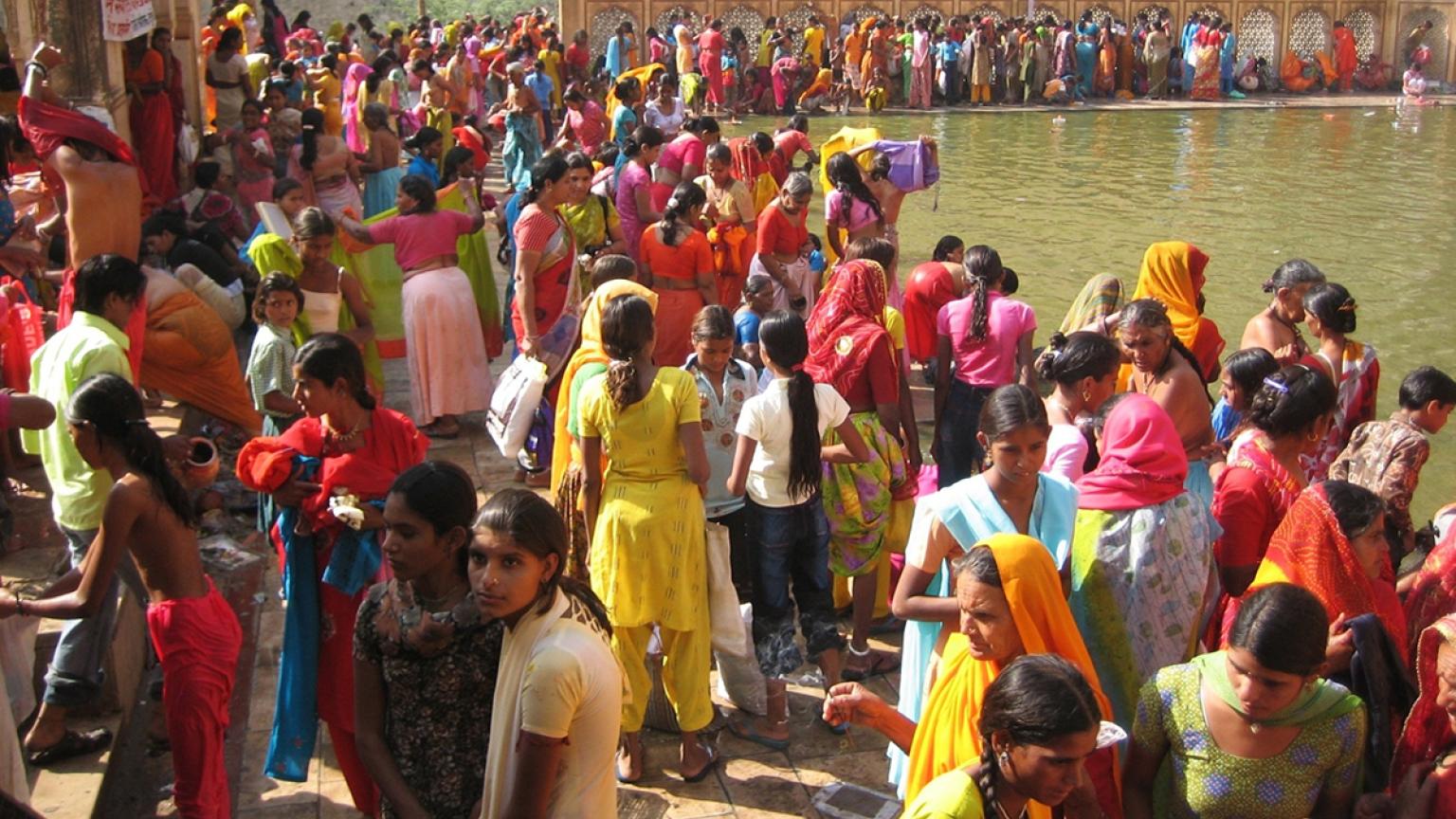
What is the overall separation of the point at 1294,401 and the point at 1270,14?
101 ft

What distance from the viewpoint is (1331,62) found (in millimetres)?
30578

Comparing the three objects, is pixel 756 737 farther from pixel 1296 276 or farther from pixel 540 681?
pixel 1296 276

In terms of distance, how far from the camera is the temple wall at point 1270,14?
30.1 meters

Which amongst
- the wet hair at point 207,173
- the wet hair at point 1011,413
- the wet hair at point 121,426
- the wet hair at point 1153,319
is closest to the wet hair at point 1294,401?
the wet hair at point 1153,319

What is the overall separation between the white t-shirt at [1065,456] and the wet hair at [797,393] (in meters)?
0.81

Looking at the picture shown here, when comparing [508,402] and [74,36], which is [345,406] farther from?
[74,36]

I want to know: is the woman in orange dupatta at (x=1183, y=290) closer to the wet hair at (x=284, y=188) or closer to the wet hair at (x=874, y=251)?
the wet hair at (x=874, y=251)

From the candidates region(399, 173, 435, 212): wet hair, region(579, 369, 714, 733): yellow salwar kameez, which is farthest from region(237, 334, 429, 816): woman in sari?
region(399, 173, 435, 212): wet hair

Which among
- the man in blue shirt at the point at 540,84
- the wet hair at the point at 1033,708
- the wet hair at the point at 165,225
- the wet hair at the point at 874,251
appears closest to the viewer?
the wet hair at the point at 1033,708

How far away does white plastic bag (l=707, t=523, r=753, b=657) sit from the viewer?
468 centimetres

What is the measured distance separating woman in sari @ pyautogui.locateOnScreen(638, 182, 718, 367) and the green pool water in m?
3.84

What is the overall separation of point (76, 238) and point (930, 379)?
182 inches

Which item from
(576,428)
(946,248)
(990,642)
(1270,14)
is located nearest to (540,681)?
(990,642)

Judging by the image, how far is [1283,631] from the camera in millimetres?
3000
